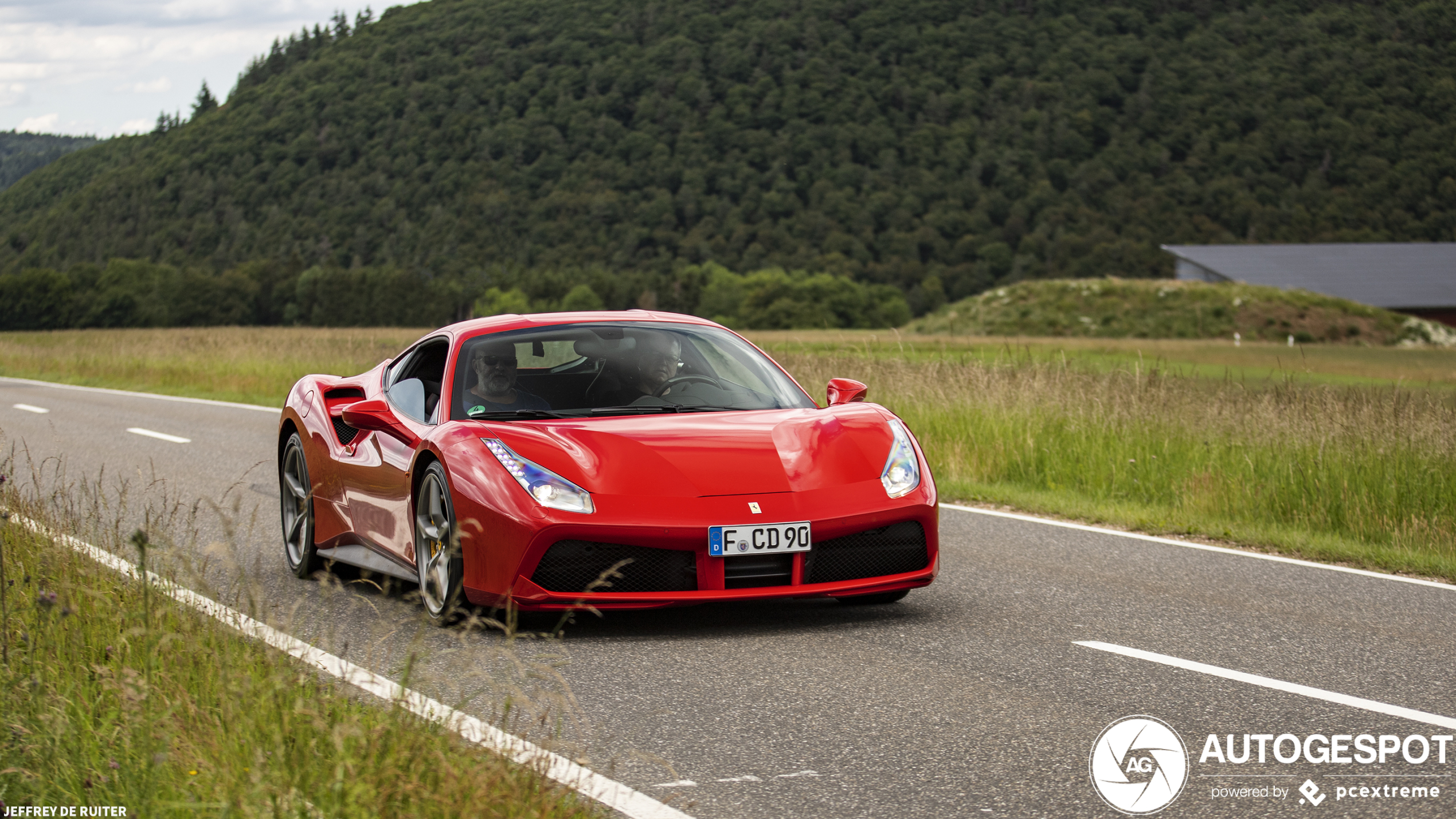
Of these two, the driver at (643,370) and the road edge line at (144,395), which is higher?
the driver at (643,370)

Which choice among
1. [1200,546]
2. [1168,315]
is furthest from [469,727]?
[1168,315]

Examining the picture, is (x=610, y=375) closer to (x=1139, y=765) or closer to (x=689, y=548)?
(x=689, y=548)

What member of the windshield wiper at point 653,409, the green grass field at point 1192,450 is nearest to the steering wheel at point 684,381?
the windshield wiper at point 653,409

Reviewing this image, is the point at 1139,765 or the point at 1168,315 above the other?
the point at 1139,765

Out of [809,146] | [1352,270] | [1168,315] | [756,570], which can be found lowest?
[1168,315]

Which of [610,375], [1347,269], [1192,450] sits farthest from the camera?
[1347,269]

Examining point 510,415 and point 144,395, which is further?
point 144,395

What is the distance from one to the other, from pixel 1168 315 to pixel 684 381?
5754 cm

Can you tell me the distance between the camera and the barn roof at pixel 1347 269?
83938mm

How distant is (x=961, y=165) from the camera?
142000mm

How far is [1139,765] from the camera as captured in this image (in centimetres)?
426

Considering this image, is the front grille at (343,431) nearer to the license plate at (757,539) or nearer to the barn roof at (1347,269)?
the license plate at (757,539)

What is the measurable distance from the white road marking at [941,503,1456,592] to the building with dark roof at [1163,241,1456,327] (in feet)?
244

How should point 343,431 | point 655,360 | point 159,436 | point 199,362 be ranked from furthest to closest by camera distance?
point 199,362 < point 159,436 < point 343,431 < point 655,360
